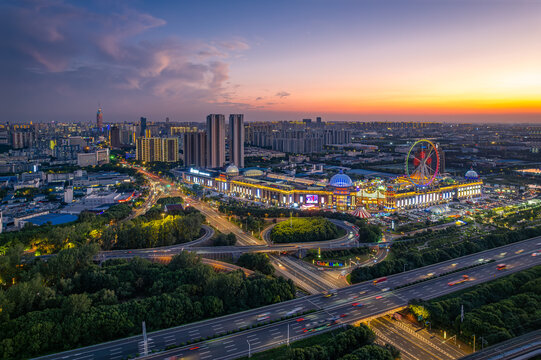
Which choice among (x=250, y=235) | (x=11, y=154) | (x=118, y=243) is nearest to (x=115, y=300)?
(x=118, y=243)

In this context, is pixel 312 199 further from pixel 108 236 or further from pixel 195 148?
pixel 195 148

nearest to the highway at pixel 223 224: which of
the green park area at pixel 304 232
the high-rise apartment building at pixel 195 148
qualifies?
the green park area at pixel 304 232

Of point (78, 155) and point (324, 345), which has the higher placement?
point (78, 155)

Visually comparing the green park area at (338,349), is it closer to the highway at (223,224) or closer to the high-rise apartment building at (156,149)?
the highway at (223,224)

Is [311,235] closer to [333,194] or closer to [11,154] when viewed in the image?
[333,194]

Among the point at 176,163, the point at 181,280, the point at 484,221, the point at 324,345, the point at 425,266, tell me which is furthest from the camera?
the point at 176,163

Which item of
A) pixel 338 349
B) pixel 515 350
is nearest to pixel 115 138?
pixel 338 349
